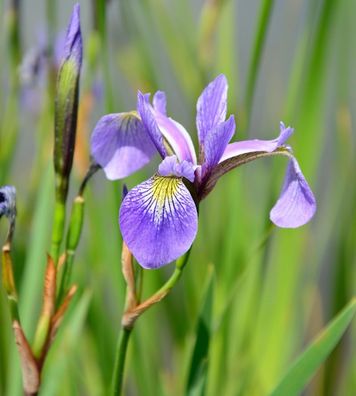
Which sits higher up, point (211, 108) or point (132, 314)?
point (211, 108)

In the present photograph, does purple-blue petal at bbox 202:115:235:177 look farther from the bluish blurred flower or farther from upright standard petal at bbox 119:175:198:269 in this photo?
the bluish blurred flower

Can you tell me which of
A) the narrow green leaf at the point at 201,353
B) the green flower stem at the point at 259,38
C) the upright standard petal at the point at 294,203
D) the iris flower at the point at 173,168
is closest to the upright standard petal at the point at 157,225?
the iris flower at the point at 173,168

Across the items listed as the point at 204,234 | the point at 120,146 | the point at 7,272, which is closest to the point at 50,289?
the point at 7,272

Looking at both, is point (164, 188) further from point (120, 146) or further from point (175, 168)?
point (120, 146)

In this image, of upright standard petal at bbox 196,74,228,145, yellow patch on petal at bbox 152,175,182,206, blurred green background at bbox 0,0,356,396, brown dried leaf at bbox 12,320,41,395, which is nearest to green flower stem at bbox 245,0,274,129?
blurred green background at bbox 0,0,356,396

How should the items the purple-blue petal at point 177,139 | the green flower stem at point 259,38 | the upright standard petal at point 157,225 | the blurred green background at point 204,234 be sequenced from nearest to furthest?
the upright standard petal at point 157,225 → the purple-blue petal at point 177,139 → the green flower stem at point 259,38 → the blurred green background at point 204,234

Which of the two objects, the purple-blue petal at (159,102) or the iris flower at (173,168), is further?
the purple-blue petal at (159,102)

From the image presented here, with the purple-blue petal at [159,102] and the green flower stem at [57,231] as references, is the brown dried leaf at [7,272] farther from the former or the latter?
the purple-blue petal at [159,102]
